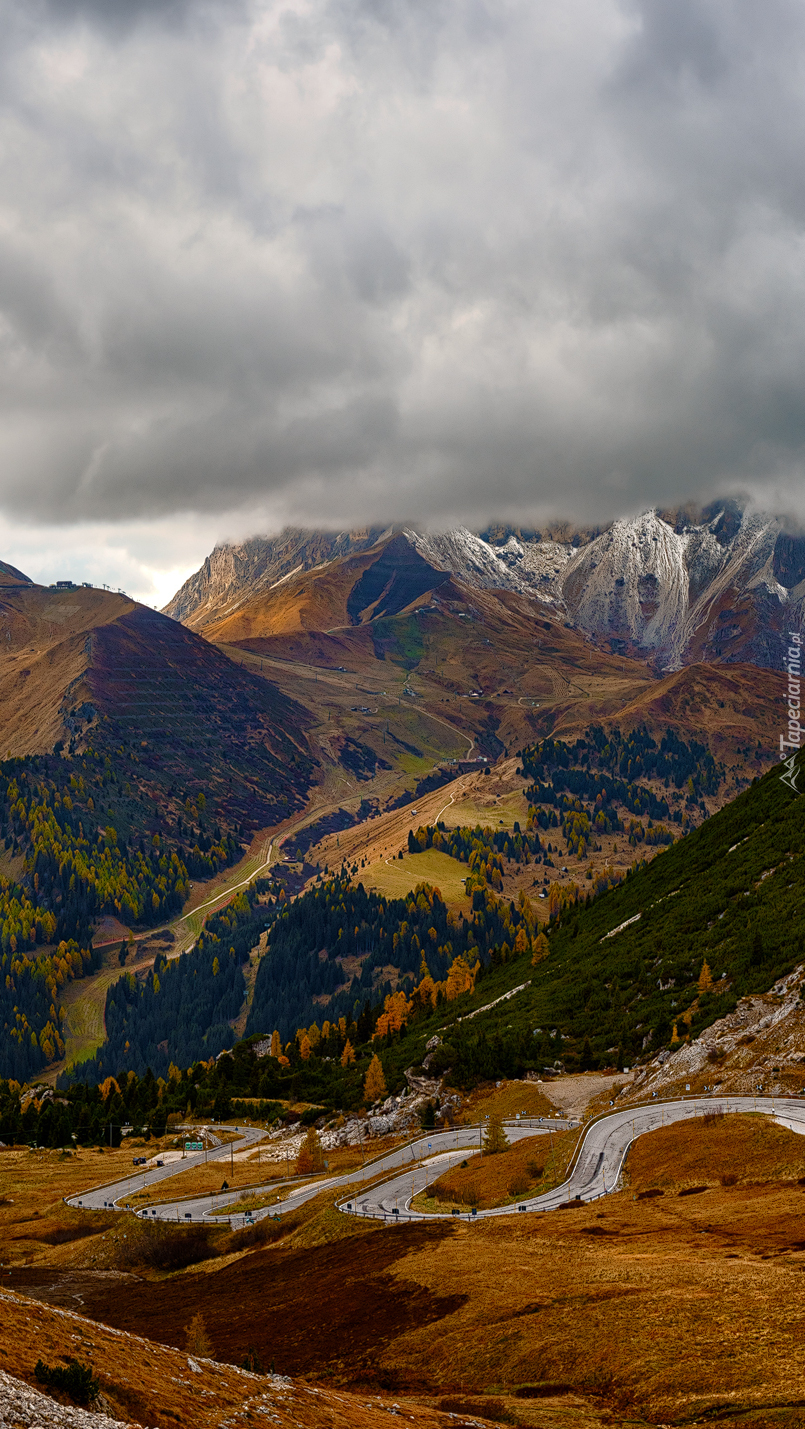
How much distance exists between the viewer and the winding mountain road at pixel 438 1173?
80438 millimetres

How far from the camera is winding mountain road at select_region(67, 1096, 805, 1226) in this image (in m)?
80.4

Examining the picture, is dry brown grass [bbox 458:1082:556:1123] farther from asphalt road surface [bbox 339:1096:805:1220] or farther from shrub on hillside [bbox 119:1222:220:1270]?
shrub on hillside [bbox 119:1222:220:1270]

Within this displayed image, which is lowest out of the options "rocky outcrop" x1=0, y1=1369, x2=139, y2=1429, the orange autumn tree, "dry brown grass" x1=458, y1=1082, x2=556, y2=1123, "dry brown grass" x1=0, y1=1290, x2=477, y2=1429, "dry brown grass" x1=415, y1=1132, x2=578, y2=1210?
the orange autumn tree

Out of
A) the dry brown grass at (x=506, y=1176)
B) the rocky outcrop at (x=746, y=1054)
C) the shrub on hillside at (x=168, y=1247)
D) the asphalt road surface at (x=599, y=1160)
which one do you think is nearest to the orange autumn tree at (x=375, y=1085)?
the asphalt road surface at (x=599, y=1160)

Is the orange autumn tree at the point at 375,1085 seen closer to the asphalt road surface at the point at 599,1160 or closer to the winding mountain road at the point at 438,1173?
the winding mountain road at the point at 438,1173

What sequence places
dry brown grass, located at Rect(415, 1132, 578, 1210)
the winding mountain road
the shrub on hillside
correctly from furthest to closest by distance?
the shrub on hillside < dry brown grass, located at Rect(415, 1132, 578, 1210) < the winding mountain road

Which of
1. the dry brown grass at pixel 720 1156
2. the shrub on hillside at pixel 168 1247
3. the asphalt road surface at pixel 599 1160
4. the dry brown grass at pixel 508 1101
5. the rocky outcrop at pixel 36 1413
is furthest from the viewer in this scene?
the dry brown grass at pixel 508 1101

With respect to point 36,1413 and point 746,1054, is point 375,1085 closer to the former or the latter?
point 746,1054

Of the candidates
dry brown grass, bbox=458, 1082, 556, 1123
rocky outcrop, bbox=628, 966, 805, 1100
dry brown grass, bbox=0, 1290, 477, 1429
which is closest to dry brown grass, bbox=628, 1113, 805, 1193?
rocky outcrop, bbox=628, 966, 805, 1100

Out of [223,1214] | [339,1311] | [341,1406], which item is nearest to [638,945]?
[223,1214]

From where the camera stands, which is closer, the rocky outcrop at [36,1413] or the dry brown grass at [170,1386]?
Answer: the rocky outcrop at [36,1413]

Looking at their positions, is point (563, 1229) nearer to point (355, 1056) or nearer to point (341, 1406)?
point (341, 1406)

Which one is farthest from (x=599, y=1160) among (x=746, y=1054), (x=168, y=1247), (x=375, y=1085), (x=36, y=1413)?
Result: (x=36, y=1413)

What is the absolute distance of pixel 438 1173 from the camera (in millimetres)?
99312
